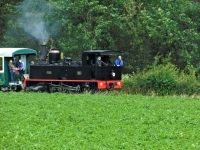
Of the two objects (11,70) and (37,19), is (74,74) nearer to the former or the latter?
(11,70)

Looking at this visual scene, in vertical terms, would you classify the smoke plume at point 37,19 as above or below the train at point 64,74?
above

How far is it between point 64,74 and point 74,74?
0.57m

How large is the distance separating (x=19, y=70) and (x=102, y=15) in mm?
6984

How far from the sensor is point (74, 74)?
89.1ft

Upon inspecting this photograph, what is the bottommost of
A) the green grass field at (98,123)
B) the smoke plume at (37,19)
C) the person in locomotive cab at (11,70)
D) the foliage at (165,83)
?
the green grass field at (98,123)

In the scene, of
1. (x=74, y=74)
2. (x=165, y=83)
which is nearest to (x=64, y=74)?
(x=74, y=74)

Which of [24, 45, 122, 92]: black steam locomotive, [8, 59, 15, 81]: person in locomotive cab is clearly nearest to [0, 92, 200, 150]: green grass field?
[24, 45, 122, 92]: black steam locomotive

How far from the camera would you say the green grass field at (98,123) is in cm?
1246

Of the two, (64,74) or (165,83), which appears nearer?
(165,83)

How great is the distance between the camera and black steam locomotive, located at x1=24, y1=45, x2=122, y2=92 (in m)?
26.7

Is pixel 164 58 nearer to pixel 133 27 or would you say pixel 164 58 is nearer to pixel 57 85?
pixel 133 27

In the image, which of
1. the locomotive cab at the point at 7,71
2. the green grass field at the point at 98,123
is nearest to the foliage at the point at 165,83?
the green grass field at the point at 98,123

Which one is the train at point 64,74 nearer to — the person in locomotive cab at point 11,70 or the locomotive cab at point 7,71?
the locomotive cab at point 7,71

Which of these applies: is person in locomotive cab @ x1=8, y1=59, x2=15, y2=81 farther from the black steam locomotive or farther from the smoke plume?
the smoke plume
